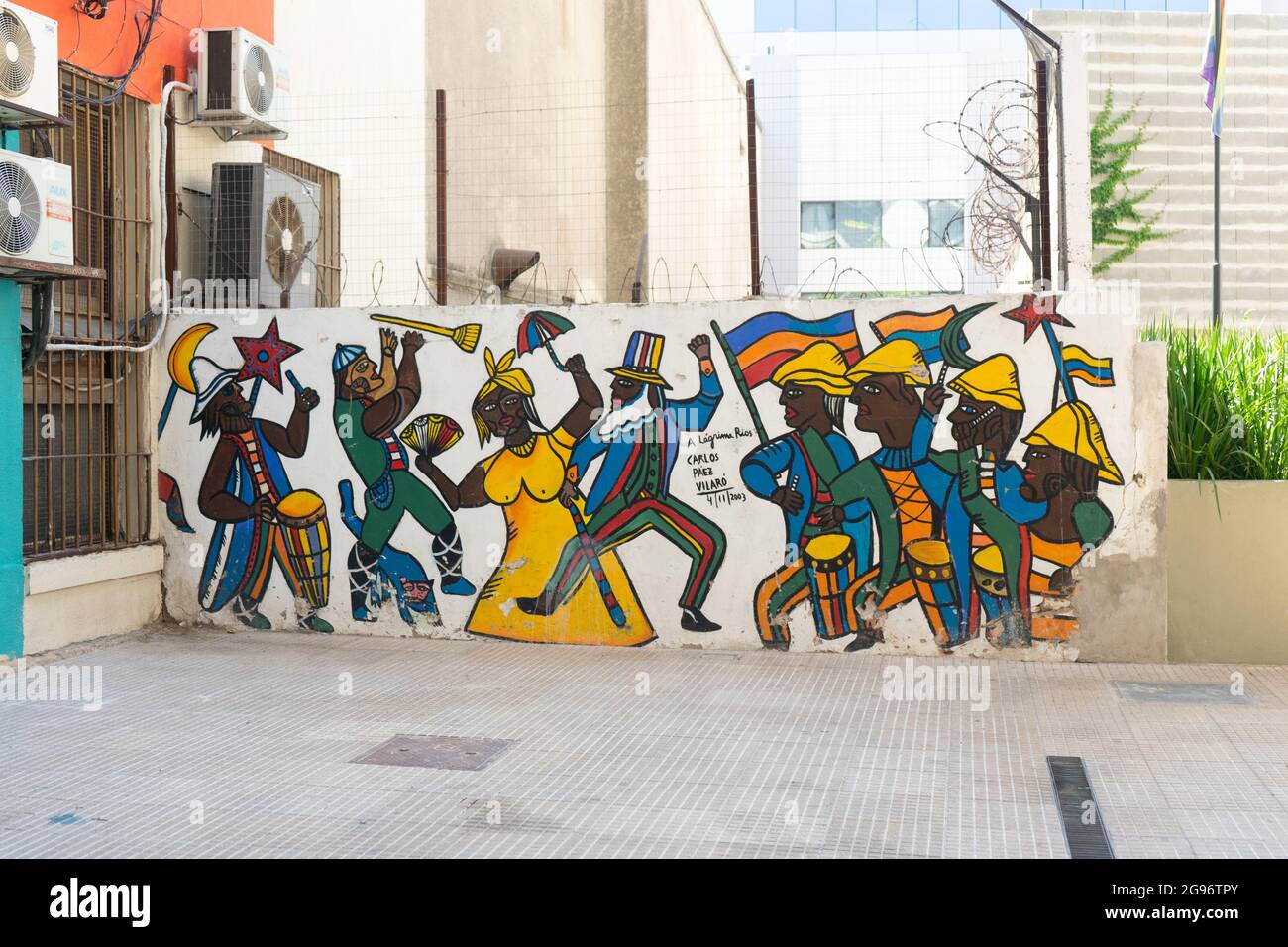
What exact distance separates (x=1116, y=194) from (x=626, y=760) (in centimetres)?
2894

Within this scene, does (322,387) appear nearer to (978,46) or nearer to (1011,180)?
(1011,180)

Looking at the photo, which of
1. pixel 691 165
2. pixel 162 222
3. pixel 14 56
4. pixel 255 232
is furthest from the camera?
pixel 691 165

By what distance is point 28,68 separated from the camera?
6.84 meters

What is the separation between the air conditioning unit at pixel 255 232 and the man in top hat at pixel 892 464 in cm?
426

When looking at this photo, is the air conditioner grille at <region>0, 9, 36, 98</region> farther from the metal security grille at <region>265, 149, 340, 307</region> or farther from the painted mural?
the metal security grille at <region>265, 149, 340, 307</region>

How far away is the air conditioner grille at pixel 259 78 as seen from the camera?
890 centimetres

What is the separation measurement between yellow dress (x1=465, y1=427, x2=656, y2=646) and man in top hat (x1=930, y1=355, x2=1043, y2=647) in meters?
2.10

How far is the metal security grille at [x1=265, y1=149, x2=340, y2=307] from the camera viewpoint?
1028cm

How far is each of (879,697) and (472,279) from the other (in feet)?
24.7

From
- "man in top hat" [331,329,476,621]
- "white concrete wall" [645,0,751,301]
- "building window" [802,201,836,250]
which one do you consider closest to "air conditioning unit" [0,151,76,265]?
"man in top hat" [331,329,476,621]

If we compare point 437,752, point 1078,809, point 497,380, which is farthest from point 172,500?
point 1078,809

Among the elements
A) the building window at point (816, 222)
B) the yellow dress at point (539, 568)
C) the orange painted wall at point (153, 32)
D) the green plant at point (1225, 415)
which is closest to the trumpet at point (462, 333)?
the yellow dress at point (539, 568)

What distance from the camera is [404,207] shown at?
11531 millimetres

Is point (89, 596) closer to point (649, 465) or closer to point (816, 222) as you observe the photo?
point (649, 465)
